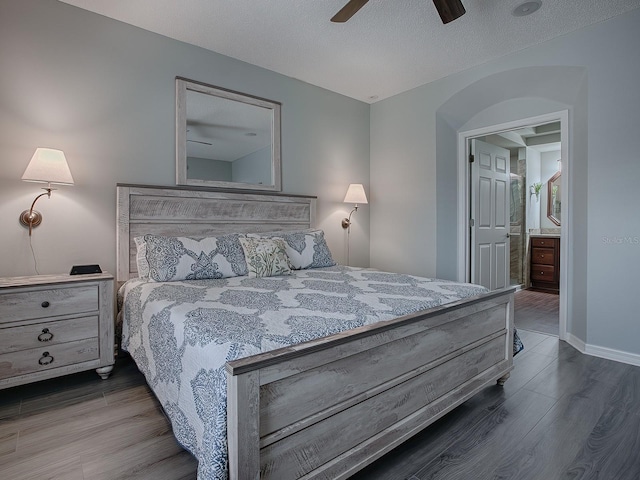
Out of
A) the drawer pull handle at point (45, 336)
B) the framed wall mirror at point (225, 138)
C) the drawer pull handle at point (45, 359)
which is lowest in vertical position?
the drawer pull handle at point (45, 359)

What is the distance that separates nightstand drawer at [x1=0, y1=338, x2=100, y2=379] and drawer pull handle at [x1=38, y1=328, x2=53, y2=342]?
0.05 metres

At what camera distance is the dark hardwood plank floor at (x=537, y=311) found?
11.8 feet

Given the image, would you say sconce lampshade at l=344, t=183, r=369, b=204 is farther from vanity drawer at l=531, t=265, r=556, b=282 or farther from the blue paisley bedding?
vanity drawer at l=531, t=265, r=556, b=282

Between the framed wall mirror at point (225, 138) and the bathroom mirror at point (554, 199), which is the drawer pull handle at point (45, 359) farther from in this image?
the bathroom mirror at point (554, 199)

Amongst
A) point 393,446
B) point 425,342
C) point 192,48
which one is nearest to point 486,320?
point 425,342

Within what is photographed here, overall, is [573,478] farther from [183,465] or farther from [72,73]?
[72,73]

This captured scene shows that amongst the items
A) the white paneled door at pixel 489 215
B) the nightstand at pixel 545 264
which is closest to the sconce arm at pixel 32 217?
the white paneled door at pixel 489 215

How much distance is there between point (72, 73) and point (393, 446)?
3.15 meters

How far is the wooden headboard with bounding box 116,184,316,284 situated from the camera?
2699 mm

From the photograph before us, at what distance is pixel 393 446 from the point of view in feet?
4.96

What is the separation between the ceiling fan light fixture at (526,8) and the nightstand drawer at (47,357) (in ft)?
12.3

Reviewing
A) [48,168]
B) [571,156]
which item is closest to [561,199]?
[571,156]

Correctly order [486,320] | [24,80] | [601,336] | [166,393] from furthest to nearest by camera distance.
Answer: [601,336]
[24,80]
[486,320]
[166,393]

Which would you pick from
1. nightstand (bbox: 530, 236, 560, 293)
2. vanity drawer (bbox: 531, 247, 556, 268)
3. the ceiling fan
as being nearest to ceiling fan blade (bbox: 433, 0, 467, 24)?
the ceiling fan
